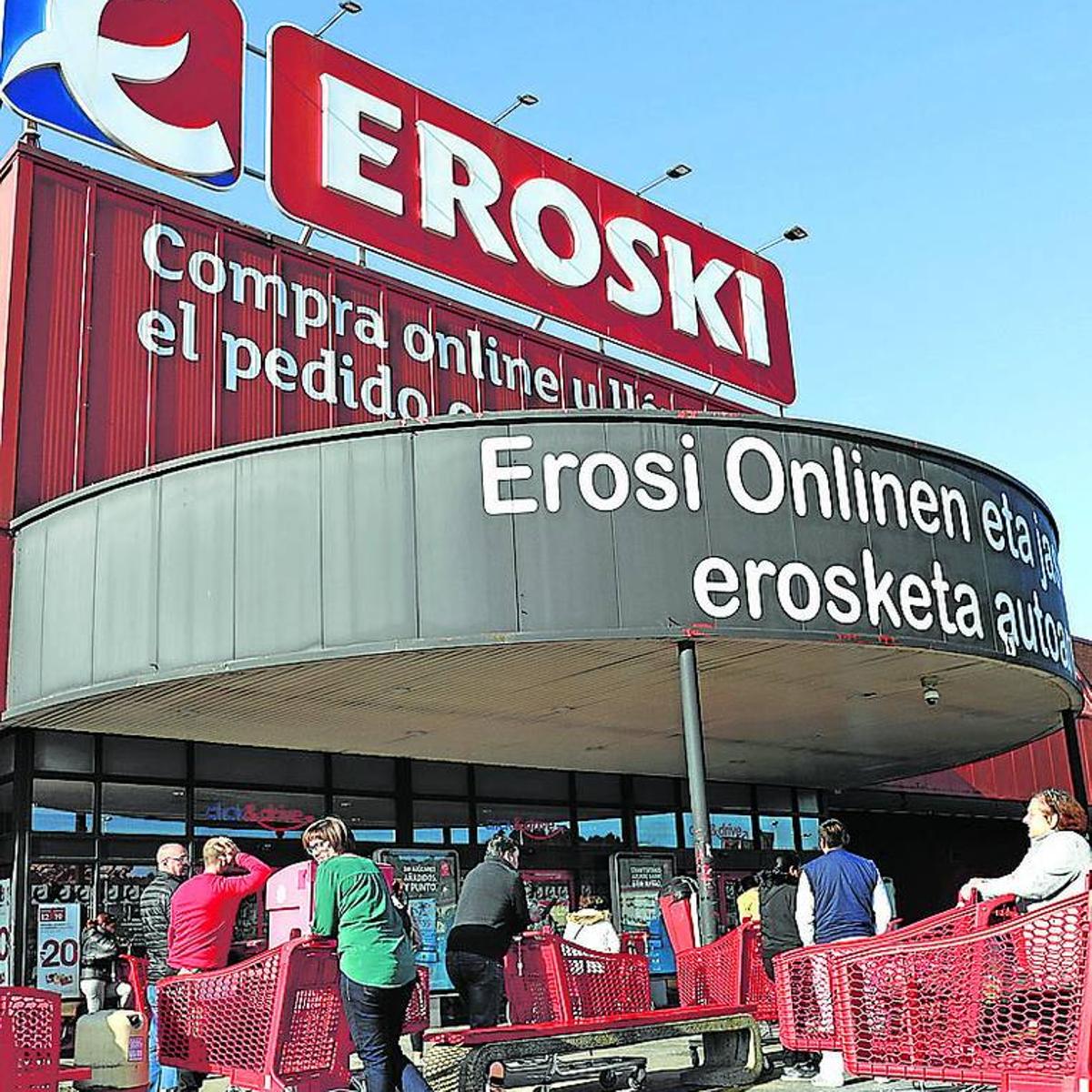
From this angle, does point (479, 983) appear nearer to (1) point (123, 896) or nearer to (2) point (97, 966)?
Result: (2) point (97, 966)

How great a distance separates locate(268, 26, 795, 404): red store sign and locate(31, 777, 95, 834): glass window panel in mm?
7521

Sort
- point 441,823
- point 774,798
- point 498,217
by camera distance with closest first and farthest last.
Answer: point 441,823 < point 498,217 < point 774,798

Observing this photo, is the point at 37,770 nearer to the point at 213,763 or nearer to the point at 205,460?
the point at 213,763

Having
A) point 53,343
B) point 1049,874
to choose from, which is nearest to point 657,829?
point 53,343

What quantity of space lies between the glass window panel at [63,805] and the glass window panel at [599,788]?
22.1ft

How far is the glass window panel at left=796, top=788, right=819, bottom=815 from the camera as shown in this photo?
67.9ft

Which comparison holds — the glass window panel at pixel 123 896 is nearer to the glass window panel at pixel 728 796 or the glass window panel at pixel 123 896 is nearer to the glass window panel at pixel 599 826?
the glass window panel at pixel 599 826

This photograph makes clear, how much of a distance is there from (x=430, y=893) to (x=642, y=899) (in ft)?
10.9

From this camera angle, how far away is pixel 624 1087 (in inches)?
381

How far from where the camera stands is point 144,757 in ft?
44.2

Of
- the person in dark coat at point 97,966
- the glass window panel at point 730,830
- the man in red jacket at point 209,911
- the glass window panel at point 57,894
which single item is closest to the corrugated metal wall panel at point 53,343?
the glass window panel at point 57,894

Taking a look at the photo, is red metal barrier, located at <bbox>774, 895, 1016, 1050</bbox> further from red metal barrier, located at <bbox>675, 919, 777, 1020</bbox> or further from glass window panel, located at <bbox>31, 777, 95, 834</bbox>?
glass window panel, located at <bbox>31, 777, 95, 834</bbox>

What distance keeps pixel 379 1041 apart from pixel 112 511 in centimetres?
562

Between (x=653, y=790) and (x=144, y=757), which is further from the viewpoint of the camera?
(x=653, y=790)
